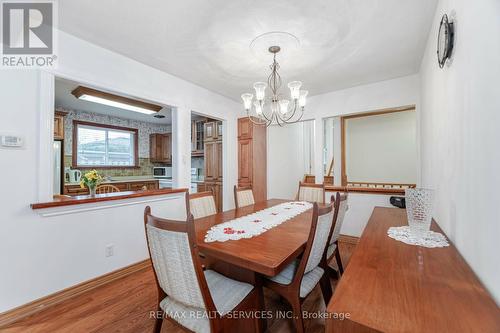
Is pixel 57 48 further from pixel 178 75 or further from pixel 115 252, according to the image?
pixel 115 252

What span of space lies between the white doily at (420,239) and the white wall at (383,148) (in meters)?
2.91

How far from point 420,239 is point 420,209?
18 centimetres

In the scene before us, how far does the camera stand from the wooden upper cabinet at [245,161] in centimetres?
399

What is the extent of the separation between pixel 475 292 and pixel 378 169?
13.9 ft

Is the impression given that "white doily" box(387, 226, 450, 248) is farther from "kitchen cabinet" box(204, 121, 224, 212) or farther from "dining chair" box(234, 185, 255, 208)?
"kitchen cabinet" box(204, 121, 224, 212)

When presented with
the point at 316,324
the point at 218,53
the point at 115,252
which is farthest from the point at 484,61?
the point at 115,252

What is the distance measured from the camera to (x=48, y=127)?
75.5 inches

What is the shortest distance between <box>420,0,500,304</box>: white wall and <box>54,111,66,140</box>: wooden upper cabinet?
5.30 meters

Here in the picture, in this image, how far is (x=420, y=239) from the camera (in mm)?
1335

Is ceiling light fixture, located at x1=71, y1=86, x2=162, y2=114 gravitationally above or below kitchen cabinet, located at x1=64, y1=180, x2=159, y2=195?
above

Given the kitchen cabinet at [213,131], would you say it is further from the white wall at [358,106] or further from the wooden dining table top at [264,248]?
the wooden dining table top at [264,248]

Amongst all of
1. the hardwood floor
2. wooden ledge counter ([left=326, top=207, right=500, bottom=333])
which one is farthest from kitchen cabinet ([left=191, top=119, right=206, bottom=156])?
wooden ledge counter ([left=326, top=207, right=500, bottom=333])

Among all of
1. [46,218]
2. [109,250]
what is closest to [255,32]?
[46,218]

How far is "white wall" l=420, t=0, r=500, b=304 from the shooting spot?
2.64ft
